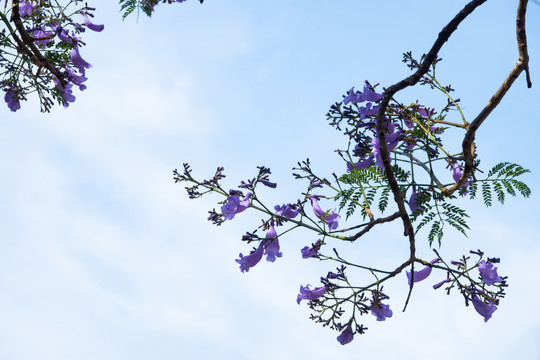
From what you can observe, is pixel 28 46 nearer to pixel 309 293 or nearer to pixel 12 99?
pixel 12 99

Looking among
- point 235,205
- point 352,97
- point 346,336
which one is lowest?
point 346,336

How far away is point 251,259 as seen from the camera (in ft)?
9.82

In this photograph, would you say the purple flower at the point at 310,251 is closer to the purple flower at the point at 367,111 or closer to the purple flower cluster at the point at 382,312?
the purple flower cluster at the point at 382,312

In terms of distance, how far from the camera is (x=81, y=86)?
11.3ft

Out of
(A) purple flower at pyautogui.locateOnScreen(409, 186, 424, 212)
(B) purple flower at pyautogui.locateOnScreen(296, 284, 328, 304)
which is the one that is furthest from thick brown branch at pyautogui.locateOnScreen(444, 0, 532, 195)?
(B) purple flower at pyautogui.locateOnScreen(296, 284, 328, 304)

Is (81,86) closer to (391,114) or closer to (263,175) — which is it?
(263,175)

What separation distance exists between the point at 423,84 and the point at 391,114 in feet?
1.50

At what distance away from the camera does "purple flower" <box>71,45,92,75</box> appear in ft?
10.5

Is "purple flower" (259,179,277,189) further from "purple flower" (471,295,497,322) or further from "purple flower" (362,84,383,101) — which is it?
"purple flower" (471,295,497,322)

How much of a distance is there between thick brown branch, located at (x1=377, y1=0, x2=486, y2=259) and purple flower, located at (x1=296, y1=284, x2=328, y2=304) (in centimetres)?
57

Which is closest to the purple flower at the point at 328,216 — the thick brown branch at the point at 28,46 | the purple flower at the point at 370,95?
the purple flower at the point at 370,95

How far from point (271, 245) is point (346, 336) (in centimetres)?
60

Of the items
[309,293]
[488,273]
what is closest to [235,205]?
[309,293]

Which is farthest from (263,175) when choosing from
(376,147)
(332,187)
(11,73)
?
Answer: (11,73)
